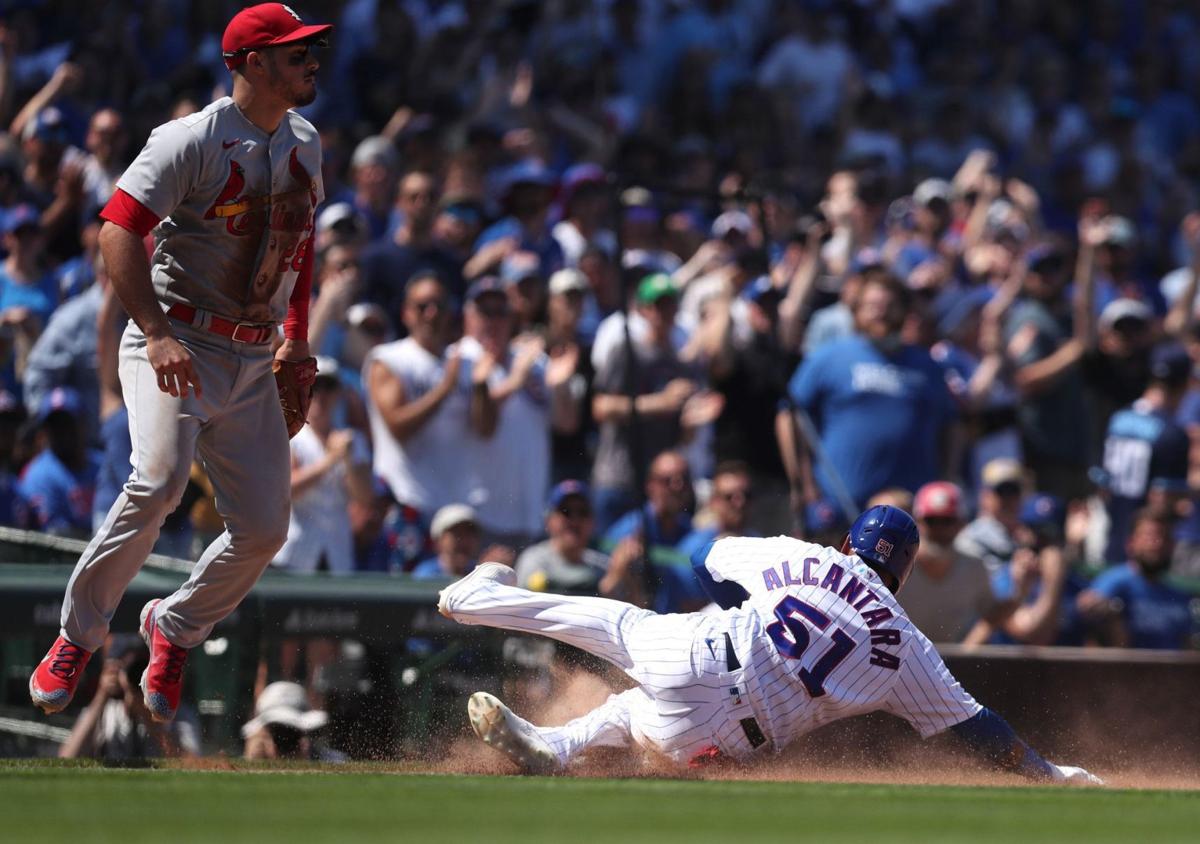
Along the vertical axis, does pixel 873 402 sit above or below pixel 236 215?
below

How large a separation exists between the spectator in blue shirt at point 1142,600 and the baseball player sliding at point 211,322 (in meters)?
5.86

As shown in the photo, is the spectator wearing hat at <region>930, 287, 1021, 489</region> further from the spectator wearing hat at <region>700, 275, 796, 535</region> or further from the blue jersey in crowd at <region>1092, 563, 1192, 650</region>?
the blue jersey in crowd at <region>1092, 563, 1192, 650</region>

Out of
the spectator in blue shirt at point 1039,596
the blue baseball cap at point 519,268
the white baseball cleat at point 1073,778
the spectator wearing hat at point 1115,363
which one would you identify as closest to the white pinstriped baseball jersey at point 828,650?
the white baseball cleat at point 1073,778

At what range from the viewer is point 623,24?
647 inches

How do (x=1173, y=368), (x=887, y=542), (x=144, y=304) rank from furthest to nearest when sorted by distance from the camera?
(x=1173, y=368)
(x=887, y=542)
(x=144, y=304)

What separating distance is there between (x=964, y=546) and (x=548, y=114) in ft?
17.3

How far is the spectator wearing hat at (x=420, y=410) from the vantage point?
10.8m

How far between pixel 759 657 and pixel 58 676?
2608 millimetres

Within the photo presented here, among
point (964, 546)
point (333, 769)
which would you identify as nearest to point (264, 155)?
point (333, 769)

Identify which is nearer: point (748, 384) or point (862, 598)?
point (862, 598)

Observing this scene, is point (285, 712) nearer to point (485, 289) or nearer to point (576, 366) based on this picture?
point (485, 289)

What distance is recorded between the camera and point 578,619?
780cm

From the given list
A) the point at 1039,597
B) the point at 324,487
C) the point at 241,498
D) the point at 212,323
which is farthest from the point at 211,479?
the point at 1039,597

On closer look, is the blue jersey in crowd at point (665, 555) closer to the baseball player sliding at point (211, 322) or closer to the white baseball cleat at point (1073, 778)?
the white baseball cleat at point (1073, 778)
